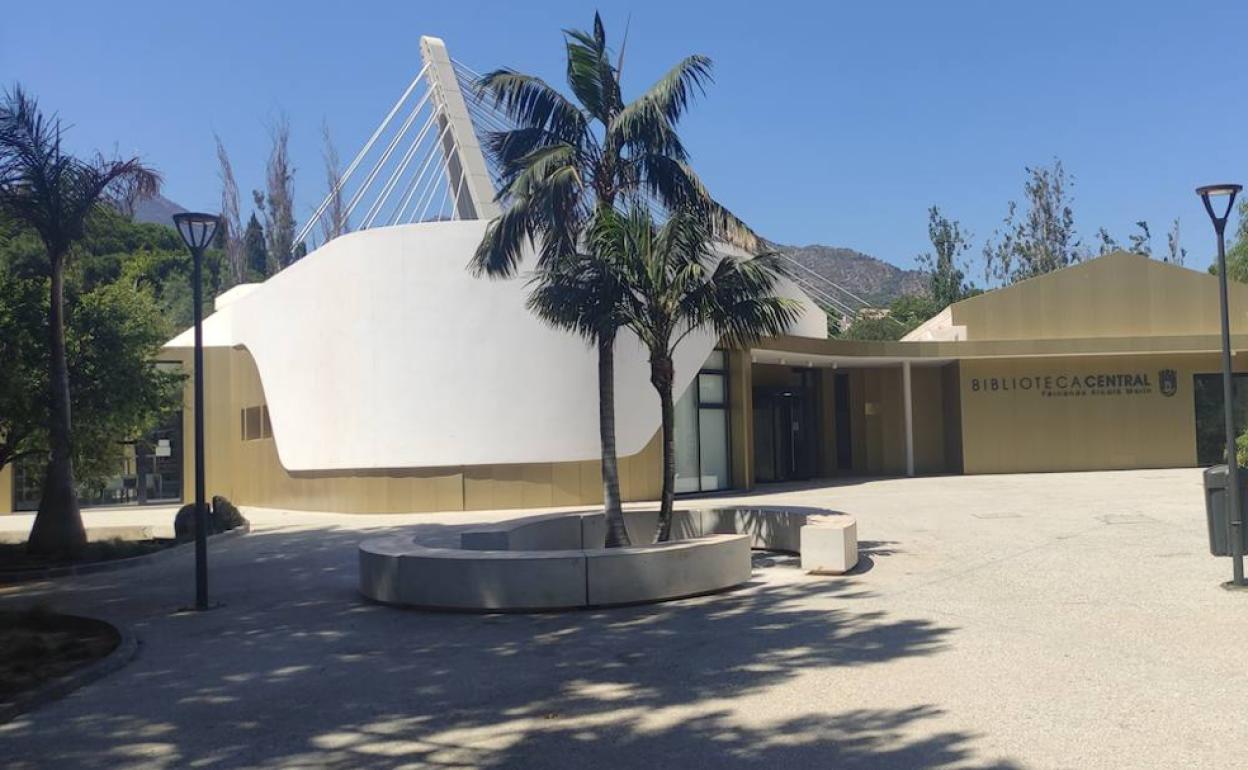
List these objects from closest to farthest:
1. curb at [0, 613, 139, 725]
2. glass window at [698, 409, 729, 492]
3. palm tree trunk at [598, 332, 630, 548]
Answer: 1. curb at [0, 613, 139, 725]
2. palm tree trunk at [598, 332, 630, 548]
3. glass window at [698, 409, 729, 492]

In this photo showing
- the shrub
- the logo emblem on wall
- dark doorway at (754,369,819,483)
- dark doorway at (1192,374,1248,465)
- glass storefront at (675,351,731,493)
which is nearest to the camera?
the shrub

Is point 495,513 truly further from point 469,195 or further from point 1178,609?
point 1178,609

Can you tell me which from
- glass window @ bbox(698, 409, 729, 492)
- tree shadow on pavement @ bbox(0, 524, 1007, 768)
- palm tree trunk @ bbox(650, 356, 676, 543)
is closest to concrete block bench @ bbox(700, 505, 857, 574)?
tree shadow on pavement @ bbox(0, 524, 1007, 768)

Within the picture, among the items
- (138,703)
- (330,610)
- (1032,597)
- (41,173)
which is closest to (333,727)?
(138,703)

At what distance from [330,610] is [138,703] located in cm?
343

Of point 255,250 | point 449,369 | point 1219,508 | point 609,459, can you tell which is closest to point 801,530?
point 609,459

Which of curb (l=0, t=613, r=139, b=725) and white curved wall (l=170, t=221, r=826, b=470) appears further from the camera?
white curved wall (l=170, t=221, r=826, b=470)

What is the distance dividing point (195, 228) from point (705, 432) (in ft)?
45.7

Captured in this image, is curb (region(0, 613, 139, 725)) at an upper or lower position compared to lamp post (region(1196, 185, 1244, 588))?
lower

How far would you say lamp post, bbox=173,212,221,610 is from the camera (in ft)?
33.8

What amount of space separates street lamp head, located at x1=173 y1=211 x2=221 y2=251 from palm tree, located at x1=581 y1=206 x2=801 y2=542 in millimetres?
3898

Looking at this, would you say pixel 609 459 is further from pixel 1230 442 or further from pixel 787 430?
pixel 787 430

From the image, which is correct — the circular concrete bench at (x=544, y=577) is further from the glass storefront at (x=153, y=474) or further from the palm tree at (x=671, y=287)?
the glass storefront at (x=153, y=474)

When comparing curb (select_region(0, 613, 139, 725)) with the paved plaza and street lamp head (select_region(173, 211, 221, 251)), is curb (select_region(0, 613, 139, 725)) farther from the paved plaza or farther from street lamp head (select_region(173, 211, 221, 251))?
street lamp head (select_region(173, 211, 221, 251))
